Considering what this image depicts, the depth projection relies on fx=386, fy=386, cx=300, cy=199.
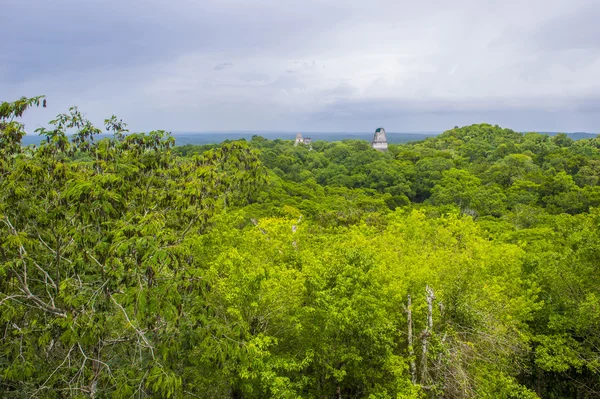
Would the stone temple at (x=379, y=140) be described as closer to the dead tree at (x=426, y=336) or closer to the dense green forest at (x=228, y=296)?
the dense green forest at (x=228, y=296)

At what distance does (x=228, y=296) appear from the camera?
9961mm

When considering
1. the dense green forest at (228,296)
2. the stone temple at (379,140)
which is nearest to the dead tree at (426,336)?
the dense green forest at (228,296)

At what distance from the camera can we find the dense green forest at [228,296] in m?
4.95

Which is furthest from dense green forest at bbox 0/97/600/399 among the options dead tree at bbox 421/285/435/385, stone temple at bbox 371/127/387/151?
stone temple at bbox 371/127/387/151

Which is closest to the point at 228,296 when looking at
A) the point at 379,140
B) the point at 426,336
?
the point at 426,336

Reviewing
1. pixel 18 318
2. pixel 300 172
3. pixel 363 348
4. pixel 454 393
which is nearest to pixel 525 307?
pixel 454 393

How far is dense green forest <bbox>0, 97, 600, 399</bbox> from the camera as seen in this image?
4.95 meters

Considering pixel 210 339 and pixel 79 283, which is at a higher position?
pixel 79 283

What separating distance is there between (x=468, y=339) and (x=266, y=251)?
7191 mm

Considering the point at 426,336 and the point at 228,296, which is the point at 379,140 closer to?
the point at 426,336

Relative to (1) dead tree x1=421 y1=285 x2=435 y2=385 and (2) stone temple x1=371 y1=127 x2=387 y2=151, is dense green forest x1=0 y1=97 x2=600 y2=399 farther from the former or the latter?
(2) stone temple x1=371 y1=127 x2=387 y2=151

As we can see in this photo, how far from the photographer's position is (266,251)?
14297 mm

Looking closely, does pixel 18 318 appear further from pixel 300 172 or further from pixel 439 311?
pixel 300 172

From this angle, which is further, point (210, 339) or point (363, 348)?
point (363, 348)
